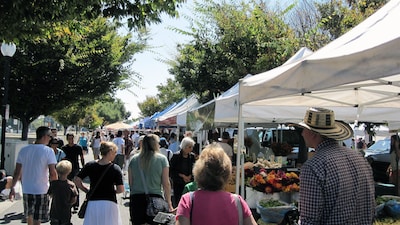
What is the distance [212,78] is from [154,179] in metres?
13.9

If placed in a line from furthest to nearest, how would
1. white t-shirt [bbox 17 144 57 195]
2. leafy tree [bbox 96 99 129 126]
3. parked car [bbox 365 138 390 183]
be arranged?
leafy tree [bbox 96 99 129 126] → parked car [bbox 365 138 390 183] → white t-shirt [bbox 17 144 57 195]

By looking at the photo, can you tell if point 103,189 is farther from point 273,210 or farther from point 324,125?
point 324,125

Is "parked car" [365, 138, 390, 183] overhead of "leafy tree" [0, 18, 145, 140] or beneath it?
beneath

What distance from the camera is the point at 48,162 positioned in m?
6.09

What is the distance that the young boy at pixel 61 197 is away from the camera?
19.2ft

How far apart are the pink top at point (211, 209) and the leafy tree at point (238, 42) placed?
11.5 metres

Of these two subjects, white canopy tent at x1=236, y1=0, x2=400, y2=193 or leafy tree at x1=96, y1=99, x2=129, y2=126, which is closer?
white canopy tent at x1=236, y1=0, x2=400, y2=193

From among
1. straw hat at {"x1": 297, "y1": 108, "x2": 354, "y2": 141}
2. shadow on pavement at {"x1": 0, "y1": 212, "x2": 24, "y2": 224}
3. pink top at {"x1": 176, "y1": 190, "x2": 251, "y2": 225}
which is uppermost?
straw hat at {"x1": 297, "y1": 108, "x2": 354, "y2": 141}

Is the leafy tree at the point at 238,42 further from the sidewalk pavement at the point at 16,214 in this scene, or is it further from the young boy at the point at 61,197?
the young boy at the point at 61,197

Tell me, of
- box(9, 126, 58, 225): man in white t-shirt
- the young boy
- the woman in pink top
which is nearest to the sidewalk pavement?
box(9, 126, 58, 225): man in white t-shirt

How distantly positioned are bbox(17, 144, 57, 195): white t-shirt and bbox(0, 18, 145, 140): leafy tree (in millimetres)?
9421

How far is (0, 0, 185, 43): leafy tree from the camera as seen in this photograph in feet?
18.8

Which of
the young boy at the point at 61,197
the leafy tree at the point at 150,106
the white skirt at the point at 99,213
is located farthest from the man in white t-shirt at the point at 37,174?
the leafy tree at the point at 150,106

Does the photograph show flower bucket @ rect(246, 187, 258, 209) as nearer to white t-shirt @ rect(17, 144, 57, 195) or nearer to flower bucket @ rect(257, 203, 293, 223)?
flower bucket @ rect(257, 203, 293, 223)
